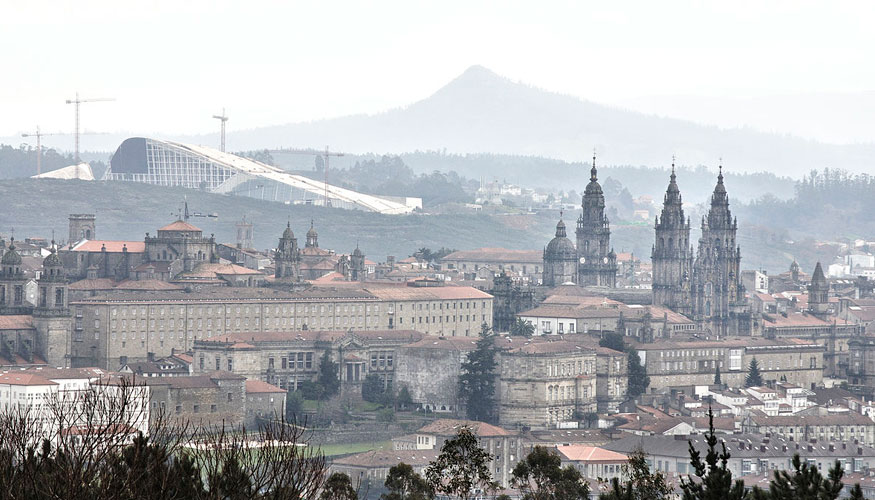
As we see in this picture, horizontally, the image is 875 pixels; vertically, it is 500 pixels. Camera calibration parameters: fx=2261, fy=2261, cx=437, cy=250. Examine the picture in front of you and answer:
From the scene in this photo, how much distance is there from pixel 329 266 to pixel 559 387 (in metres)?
36.2

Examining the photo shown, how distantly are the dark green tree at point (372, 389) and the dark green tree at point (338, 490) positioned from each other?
60.6 meters

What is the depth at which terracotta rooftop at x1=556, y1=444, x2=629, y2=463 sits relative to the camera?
99.1 meters

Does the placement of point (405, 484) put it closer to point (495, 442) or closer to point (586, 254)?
point (495, 442)

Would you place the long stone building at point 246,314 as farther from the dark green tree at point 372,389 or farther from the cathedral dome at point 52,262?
the dark green tree at point 372,389

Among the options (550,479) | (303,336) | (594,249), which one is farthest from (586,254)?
(550,479)

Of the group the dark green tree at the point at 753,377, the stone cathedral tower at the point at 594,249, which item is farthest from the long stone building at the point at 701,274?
the dark green tree at the point at 753,377

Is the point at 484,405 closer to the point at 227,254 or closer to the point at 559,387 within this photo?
the point at 559,387

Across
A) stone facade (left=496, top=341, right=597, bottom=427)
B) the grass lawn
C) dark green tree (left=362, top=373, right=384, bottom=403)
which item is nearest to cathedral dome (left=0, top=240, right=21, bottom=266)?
dark green tree (left=362, top=373, right=384, bottom=403)

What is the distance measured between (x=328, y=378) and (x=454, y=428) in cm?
1471

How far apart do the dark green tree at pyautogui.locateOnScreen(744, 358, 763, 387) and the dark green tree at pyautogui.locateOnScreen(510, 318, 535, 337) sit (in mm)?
12938

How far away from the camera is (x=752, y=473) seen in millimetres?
100500

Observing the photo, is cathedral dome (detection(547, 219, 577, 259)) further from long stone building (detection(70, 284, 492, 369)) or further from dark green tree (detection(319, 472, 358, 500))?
dark green tree (detection(319, 472, 358, 500))

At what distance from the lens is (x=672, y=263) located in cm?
15212

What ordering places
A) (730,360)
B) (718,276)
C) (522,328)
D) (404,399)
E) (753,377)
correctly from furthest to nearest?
1. (718,276)
2. (522,328)
3. (730,360)
4. (753,377)
5. (404,399)
